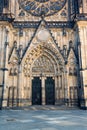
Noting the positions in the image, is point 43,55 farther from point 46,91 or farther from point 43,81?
point 46,91

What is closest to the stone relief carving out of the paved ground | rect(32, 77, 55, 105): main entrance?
rect(32, 77, 55, 105): main entrance

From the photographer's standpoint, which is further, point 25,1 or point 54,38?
point 25,1

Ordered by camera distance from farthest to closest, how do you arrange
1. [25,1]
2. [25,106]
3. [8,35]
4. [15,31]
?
[25,1] < [15,31] < [8,35] < [25,106]

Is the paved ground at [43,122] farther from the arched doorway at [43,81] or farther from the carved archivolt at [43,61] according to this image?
the carved archivolt at [43,61]

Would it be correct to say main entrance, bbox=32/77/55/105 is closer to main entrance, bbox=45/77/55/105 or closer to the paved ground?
main entrance, bbox=45/77/55/105

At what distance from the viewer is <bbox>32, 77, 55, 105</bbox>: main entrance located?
1717 cm

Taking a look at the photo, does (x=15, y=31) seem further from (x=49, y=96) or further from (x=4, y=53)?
(x=49, y=96)

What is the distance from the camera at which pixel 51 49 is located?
18000mm

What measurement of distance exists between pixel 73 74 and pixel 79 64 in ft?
3.63

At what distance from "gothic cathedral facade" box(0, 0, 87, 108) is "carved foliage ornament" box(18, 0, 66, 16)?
118 mm

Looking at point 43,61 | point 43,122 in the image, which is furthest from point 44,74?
point 43,122

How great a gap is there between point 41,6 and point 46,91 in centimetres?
920

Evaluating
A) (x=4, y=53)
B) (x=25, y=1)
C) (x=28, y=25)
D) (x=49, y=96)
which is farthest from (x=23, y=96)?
(x=25, y=1)

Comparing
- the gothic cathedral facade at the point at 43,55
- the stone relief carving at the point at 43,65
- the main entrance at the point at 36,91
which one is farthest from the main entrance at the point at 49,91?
the stone relief carving at the point at 43,65
